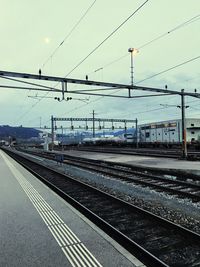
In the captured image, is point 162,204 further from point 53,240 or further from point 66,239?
point 53,240

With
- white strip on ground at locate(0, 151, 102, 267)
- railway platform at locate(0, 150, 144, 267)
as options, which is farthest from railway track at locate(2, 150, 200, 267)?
white strip on ground at locate(0, 151, 102, 267)

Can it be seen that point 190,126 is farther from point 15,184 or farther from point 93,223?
point 93,223

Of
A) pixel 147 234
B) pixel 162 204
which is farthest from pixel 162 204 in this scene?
pixel 147 234

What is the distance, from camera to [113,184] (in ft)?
47.7

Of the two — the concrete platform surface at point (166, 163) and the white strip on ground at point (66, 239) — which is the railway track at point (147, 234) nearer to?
the white strip on ground at point (66, 239)

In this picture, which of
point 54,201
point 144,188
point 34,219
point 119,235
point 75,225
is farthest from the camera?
point 144,188

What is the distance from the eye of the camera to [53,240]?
19.5ft

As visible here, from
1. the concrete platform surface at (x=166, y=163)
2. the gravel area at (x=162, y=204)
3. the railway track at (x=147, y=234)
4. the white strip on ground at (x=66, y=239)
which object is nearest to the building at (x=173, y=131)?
the concrete platform surface at (x=166, y=163)

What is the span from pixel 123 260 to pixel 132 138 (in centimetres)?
8531

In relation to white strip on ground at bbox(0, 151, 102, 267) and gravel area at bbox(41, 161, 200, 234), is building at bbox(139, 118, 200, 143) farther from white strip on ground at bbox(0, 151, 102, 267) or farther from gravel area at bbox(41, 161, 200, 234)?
white strip on ground at bbox(0, 151, 102, 267)

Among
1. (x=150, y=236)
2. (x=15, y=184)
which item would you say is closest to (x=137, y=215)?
(x=150, y=236)

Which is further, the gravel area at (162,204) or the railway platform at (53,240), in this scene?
the gravel area at (162,204)

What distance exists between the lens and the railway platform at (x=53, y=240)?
4.91 m

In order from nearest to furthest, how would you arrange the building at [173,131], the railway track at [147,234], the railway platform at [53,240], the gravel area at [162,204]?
the railway platform at [53,240] → the railway track at [147,234] → the gravel area at [162,204] → the building at [173,131]
